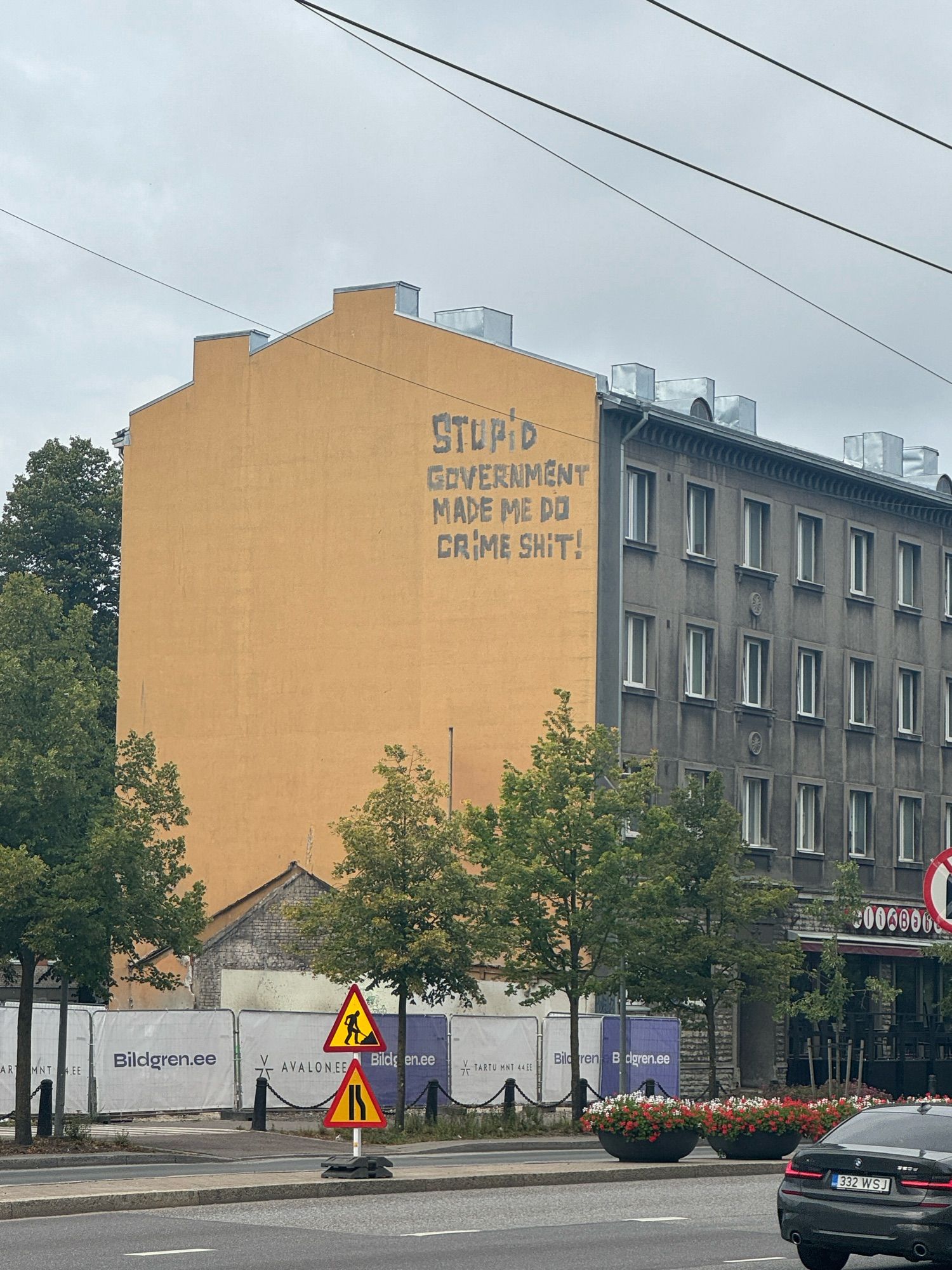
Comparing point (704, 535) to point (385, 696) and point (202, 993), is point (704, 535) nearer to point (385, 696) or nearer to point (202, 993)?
point (385, 696)

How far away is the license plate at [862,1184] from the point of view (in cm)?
1515

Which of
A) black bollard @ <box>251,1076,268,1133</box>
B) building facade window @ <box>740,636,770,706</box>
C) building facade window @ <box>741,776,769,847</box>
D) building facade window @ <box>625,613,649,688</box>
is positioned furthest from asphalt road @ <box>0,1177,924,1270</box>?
building facade window @ <box>740,636,770,706</box>

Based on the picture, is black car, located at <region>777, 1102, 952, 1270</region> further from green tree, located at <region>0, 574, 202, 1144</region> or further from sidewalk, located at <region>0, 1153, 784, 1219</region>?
green tree, located at <region>0, 574, 202, 1144</region>

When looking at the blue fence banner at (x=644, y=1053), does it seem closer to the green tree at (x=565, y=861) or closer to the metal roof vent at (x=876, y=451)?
the green tree at (x=565, y=861)

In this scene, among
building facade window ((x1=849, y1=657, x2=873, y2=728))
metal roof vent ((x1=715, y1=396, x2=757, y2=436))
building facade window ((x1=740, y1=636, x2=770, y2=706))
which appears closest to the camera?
building facade window ((x1=740, y1=636, x2=770, y2=706))

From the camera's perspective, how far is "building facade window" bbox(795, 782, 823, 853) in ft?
182

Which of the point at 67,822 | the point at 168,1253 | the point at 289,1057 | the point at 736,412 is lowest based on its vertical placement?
the point at 168,1253

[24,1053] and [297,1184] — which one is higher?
[24,1053]

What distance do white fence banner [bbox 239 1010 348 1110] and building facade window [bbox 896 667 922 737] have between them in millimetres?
24117

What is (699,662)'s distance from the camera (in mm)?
52844

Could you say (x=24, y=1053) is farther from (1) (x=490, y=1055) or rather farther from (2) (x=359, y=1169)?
(1) (x=490, y=1055)

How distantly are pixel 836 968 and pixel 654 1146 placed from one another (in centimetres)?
2379

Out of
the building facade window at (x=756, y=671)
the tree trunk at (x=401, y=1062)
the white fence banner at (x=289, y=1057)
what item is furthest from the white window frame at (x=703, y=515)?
the tree trunk at (x=401, y=1062)

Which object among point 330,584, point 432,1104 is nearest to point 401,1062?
point 432,1104
